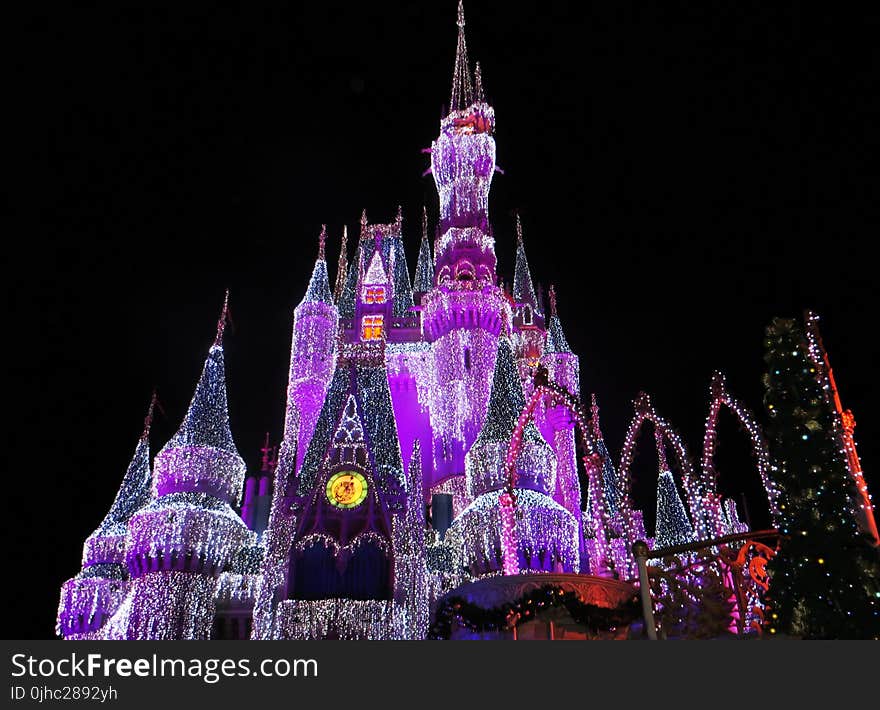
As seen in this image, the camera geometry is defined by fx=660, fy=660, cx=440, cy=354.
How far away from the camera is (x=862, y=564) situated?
25.0ft

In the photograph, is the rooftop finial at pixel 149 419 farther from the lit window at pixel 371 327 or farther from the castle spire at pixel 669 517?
the castle spire at pixel 669 517

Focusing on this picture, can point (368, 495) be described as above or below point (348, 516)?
above

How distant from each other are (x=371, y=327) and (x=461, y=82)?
1800cm

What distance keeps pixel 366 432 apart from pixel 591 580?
64.6ft

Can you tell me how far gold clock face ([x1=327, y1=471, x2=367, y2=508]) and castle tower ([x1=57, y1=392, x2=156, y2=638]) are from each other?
9486 mm

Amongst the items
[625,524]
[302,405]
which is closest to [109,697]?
[625,524]

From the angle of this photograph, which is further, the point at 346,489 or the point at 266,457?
the point at 266,457

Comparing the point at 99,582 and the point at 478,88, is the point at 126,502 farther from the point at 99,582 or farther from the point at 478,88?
the point at 478,88

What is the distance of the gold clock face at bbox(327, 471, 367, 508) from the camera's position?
99.0 ft

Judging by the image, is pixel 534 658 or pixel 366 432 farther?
pixel 366 432

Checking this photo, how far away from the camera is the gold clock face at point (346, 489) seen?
30172 mm

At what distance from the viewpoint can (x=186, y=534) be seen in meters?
27.7

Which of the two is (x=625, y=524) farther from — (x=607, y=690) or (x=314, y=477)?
(x=314, y=477)

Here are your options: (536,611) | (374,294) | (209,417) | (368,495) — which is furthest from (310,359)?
(536,611)
